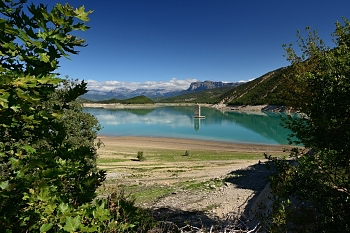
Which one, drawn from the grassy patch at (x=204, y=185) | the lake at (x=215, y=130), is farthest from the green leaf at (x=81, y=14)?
the lake at (x=215, y=130)

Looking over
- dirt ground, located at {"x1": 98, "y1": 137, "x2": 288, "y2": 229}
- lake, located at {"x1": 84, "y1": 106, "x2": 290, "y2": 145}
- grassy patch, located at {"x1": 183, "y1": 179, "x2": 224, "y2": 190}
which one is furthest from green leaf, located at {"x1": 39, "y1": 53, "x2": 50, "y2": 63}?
lake, located at {"x1": 84, "y1": 106, "x2": 290, "y2": 145}

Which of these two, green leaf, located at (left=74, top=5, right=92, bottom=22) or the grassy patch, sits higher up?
green leaf, located at (left=74, top=5, right=92, bottom=22)

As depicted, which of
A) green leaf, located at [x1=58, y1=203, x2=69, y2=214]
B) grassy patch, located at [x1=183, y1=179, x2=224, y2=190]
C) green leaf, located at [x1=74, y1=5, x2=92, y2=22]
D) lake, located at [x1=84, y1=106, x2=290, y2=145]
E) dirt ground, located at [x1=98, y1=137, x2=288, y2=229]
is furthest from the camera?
lake, located at [x1=84, y1=106, x2=290, y2=145]

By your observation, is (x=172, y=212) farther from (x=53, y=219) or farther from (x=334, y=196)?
(x=53, y=219)

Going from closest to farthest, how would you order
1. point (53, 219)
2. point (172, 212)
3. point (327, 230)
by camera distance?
point (53, 219) < point (327, 230) < point (172, 212)

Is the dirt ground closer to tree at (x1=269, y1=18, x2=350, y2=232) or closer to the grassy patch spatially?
the grassy patch

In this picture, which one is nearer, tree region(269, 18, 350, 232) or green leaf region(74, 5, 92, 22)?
green leaf region(74, 5, 92, 22)

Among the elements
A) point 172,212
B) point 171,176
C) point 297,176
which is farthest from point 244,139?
point 297,176

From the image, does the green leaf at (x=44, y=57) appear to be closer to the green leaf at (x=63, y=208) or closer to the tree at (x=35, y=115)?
the tree at (x=35, y=115)

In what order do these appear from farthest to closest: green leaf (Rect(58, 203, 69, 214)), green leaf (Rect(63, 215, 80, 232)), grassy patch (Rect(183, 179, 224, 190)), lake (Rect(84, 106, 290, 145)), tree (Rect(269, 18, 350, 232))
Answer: lake (Rect(84, 106, 290, 145))
grassy patch (Rect(183, 179, 224, 190))
tree (Rect(269, 18, 350, 232))
green leaf (Rect(58, 203, 69, 214))
green leaf (Rect(63, 215, 80, 232))

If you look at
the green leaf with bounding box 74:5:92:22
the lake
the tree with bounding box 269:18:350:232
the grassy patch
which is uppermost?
the green leaf with bounding box 74:5:92:22

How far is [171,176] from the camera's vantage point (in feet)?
82.6

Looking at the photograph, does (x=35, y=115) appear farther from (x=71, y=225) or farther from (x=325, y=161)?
(x=325, y=161)

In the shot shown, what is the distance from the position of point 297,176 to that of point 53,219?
239 inches
